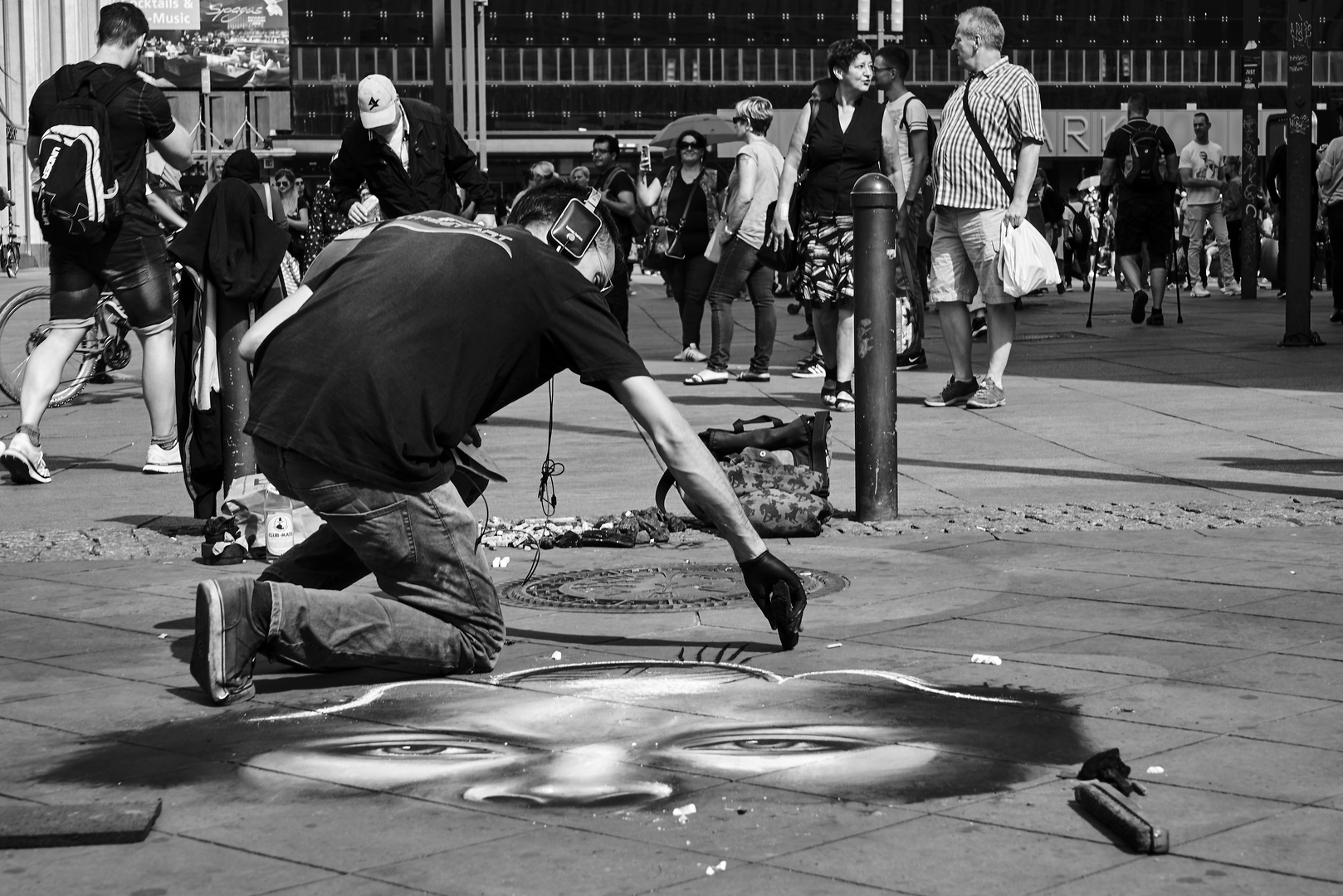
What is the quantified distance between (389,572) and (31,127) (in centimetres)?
536

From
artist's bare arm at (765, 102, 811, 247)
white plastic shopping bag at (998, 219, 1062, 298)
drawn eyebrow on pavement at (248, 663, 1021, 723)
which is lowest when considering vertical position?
drawn eyebrow on pavement at (248, 663, 1021, 723)

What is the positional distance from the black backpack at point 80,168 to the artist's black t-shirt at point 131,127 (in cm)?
4

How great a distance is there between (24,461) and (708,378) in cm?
497

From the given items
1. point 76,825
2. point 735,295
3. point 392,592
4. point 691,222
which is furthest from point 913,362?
point 76,825

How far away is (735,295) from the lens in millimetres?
13094

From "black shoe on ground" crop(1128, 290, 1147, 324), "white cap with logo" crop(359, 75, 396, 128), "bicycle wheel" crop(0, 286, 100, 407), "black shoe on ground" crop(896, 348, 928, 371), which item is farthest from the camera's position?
"black shoe on ground" crop(1128, 290, 1147, 324)

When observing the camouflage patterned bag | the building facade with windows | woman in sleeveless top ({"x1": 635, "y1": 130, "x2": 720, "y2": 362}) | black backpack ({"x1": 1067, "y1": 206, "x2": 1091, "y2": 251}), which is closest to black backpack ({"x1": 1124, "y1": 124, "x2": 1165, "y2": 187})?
woman in sleeveless top ({"x1": 635, "y1": 130, "x2": 720, "y2": 362})

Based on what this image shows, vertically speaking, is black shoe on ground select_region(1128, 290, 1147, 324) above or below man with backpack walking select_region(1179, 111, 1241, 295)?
below

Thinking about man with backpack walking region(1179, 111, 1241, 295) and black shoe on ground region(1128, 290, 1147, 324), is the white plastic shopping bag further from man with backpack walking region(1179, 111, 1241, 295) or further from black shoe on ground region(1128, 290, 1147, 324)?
man with backpack walking region(1179, 111, 1241, 295)

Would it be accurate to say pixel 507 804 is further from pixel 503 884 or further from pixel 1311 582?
pixel 1311 582

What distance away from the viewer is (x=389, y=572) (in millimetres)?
4891

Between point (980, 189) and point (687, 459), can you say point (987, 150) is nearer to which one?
point (980, 189)

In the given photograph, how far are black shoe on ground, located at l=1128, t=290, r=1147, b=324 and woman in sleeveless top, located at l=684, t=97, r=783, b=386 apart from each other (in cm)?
546

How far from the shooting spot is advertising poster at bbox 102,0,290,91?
7456cm
